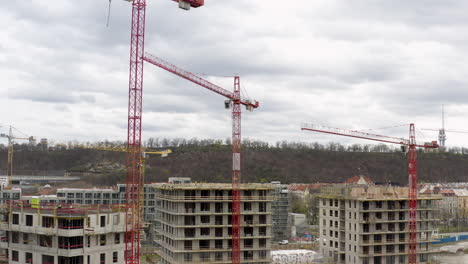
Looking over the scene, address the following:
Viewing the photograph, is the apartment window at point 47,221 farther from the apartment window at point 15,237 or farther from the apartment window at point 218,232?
the apartment window at point 218,232

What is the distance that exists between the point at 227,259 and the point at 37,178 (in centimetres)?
13574

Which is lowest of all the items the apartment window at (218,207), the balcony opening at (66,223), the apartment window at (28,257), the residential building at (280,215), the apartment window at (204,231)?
the residential building at (280,215)

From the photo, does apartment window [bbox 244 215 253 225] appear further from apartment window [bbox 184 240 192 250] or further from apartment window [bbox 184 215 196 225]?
apartment window [bbox 184 240 192 250]

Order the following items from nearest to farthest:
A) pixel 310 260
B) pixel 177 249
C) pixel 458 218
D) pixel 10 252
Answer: pixel 10 252 → pixel 177 249 → pixel 310 260 → pixel 458 218

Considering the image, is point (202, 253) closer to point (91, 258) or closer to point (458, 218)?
point (91, 258)

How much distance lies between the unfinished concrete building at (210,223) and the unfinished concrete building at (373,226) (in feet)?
47.7

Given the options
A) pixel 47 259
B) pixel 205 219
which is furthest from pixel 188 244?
pixel 47 259

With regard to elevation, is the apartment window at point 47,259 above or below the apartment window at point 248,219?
below

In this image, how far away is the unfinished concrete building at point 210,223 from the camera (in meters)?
67.9

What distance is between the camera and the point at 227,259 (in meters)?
68.9

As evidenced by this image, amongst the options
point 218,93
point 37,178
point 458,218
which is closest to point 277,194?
point 218,93

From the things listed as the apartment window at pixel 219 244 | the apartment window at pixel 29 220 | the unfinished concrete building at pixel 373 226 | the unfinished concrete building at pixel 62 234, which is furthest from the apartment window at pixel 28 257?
the unfinished concrete building at pixel 373 226

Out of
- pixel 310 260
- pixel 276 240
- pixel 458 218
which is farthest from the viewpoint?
pixel 458 218

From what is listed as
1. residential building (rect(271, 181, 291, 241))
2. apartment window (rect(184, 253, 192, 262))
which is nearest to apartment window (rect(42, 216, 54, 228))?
apartment window (rect(184, 253, 192, 262))
